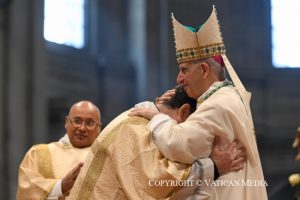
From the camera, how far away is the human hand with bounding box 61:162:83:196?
588 cm

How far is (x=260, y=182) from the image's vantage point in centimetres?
468

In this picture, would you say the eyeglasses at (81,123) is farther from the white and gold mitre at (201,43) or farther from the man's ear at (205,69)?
the man's ear at (205,69)

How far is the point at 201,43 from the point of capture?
4.77 metres

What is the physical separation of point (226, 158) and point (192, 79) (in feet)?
1.59

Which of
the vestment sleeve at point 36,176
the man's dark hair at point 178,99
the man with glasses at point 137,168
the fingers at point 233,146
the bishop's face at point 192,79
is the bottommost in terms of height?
the vestment sleeve at point 36,176

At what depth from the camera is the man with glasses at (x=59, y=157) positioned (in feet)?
20.4

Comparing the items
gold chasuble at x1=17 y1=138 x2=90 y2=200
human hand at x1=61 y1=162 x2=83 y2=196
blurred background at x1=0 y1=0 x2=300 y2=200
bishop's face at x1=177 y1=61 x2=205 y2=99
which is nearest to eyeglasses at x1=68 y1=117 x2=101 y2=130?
gold chasuble at x1=17 y1=138 x2=90 y2=200

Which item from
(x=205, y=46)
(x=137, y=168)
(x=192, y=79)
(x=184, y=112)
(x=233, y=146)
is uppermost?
(x=205, y=46)

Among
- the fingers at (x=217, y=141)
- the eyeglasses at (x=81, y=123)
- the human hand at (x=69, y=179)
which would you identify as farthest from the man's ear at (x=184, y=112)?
the eyeglasses at (x=81, y=123)

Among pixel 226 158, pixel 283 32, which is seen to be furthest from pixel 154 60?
pixel 226 158

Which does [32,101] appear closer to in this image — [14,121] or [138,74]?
[14,121]

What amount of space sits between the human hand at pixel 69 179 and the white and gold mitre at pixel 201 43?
1426 mm

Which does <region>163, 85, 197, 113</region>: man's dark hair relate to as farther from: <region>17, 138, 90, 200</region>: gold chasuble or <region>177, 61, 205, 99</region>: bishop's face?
<region>17, 138, 90, 200</region>: gold chasuble

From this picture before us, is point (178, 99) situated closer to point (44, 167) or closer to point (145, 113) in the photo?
point (145, 113)
